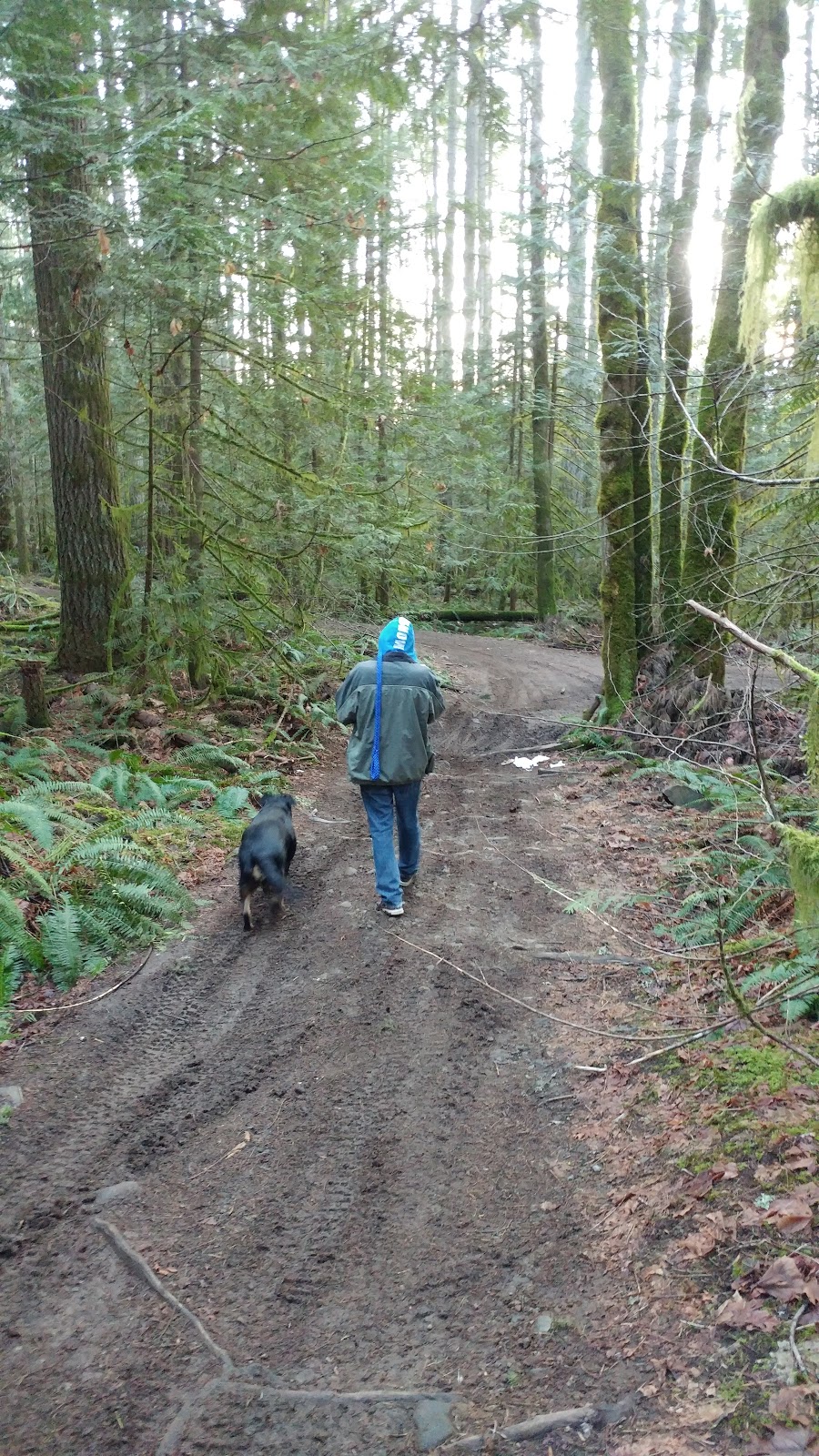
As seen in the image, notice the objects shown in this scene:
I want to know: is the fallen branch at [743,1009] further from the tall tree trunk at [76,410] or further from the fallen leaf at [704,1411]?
the tall tree trunk at [76,410]

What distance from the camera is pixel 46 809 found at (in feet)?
24.5

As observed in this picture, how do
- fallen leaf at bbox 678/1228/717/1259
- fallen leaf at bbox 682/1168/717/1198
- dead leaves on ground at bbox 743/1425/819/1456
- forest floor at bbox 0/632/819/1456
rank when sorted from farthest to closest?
fallen leaf at bbox 682/1168/717/1198 → fallen leaf at bbox 678/1228/717/1259 → forest floor at bbox 0/632/819/1456 → dead leaves on ground at bbox 743/1425/819/1456

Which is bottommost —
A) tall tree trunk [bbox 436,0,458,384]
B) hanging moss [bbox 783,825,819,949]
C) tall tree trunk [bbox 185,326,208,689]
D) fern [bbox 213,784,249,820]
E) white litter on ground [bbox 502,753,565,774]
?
white litter on ground [bbox 502,753,565,774]

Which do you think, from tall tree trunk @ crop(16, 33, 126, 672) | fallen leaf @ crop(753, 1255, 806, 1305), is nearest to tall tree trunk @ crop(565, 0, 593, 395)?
tall tree trunk @ crop(16, 33, 126, 672)

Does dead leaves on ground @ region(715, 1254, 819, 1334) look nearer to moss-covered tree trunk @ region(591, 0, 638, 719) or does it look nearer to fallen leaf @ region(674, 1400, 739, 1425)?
fallen leaf @ region(674, 1400, 739, 1425)

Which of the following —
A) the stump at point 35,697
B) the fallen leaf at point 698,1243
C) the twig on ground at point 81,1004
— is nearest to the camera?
the fallen leaf at point 698,1243

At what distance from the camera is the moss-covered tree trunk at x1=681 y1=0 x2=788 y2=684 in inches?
366

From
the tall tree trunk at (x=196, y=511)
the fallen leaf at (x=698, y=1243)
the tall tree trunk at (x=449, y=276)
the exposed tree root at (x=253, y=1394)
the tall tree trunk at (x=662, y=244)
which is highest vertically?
the tall tree trunk at (x=449, y=276)

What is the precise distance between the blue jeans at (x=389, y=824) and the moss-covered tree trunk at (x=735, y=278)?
3.50 m

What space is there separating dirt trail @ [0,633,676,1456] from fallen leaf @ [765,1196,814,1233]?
2.06ft

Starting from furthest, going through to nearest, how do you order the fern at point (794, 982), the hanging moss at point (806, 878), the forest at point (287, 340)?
the forest at point (287, 340), the fern at point (794, 982), the hanging moss at point (806, 878)

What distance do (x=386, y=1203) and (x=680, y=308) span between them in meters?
11.2

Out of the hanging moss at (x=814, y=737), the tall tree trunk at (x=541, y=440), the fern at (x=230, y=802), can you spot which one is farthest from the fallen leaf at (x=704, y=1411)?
the tall tree trunk at (x=541, y=440)

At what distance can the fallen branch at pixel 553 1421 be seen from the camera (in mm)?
2838
